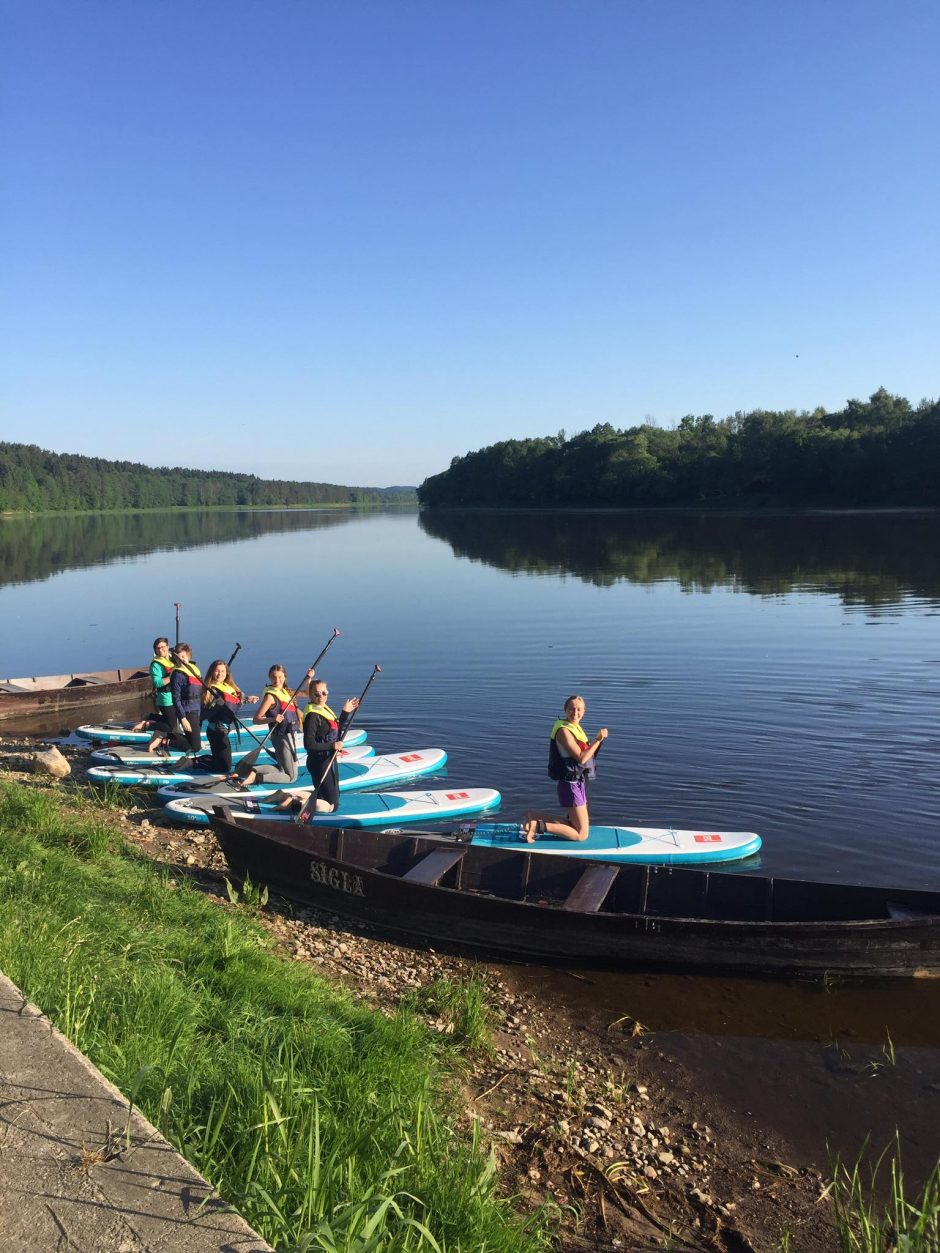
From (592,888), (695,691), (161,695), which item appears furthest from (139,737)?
(695,691)

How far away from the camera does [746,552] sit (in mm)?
52938

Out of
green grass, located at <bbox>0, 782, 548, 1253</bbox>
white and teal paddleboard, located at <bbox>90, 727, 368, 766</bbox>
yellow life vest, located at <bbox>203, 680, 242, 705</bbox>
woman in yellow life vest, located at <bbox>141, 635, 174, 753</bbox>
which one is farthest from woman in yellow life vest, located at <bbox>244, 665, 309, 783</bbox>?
green grass, located at <bbox>0, 782, 548, 1253</bbox>

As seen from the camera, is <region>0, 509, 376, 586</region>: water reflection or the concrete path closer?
the concrete path

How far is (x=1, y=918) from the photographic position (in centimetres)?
655

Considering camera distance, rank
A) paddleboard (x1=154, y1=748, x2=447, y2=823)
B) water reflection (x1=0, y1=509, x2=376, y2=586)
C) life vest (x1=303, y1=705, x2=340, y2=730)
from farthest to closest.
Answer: water reflection (x1=0, y1=509, x2=376, y2=586) → paddleboard (x1=154, y1=748, x2=447, y2=823) → life vest (x1=303, y1=705, x2=340, y2=730)

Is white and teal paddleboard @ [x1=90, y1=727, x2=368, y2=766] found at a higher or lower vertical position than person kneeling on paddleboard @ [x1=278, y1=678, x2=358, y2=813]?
lower

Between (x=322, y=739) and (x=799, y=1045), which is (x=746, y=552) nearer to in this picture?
(x=322, y=739)

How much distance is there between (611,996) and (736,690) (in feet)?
42.2

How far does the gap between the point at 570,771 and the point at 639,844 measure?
4.34 feet

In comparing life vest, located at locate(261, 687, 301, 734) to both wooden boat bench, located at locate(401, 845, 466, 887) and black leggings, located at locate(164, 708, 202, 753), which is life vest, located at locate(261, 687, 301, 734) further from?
wooden boat bench, located at locate(401, 845, 466, 887)

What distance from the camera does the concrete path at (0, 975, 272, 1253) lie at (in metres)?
3.47

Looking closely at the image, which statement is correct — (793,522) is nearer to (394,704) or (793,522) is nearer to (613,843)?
(394,704)

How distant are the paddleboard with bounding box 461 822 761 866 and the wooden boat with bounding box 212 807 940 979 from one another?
28.0 inches

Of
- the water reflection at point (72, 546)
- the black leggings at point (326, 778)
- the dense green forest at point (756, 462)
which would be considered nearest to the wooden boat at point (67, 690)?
the black leggings at point (326, 778)
